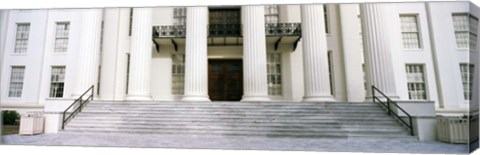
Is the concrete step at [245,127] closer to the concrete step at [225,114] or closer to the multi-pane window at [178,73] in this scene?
the concrete step at [225,114]

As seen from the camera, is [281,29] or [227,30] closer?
[281,29]

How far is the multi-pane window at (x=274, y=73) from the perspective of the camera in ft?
40.4

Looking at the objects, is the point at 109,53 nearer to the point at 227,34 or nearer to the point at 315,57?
the point at 227,34

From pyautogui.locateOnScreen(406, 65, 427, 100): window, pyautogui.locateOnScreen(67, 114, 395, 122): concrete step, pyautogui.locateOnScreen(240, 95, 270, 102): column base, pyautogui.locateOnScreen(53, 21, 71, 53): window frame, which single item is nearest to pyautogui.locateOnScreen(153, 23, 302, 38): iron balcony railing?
pyautogui.locateOnScreen(53, 21, 71, 53): window frame

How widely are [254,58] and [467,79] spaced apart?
563cm

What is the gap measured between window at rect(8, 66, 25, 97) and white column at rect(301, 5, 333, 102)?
8243 mm

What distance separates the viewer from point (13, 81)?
719 centimetres

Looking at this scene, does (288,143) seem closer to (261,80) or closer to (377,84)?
(261,80)

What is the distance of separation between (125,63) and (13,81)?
537 centimetres

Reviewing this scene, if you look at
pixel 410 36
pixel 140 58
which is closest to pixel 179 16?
pixel 140 58

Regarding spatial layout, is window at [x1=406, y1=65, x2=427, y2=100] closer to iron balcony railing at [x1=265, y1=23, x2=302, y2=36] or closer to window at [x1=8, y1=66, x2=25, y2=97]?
iron balcony railing at [x1=265, y1=23, x2=302, y2=36]

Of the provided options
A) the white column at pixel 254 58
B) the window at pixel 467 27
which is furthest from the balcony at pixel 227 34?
the window at pixel 467 27

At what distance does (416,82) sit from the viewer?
9867 mm

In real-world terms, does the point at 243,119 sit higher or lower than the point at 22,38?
lower
